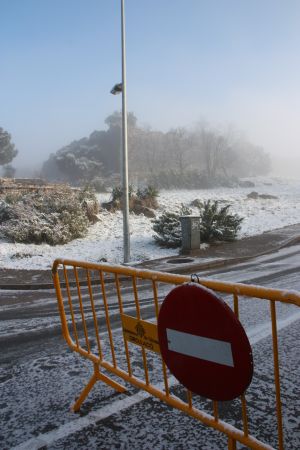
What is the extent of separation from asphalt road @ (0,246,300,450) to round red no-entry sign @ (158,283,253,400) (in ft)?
2.51

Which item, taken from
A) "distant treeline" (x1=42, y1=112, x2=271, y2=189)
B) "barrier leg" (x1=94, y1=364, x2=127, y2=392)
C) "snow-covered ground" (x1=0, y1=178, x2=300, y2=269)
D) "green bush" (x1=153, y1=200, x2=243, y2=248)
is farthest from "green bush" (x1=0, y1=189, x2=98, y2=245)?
"distant treeline" (x1=42, y1=112, x2=271, y2=189)

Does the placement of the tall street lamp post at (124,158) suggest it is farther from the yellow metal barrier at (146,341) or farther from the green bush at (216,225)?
the yellow metal barrier at (146,341)

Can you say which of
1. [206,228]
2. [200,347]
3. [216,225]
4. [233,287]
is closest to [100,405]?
[200,347]

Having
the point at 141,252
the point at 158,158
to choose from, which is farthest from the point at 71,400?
the point at 158,158

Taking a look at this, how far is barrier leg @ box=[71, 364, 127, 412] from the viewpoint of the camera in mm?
3262

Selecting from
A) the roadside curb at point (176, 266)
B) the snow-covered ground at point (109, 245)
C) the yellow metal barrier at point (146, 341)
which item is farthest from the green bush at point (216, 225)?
the yellow metal barrier at point (146, 341)

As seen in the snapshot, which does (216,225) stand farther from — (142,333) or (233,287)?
(233,287)

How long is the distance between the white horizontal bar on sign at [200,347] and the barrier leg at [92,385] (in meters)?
1.32

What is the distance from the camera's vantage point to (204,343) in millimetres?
2156

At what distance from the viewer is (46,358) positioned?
4.43 meters

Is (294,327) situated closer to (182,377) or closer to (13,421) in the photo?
(182,377)

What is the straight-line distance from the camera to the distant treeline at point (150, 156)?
153 feet

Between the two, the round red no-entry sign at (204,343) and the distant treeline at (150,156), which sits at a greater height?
the distant treeline at (150,156)

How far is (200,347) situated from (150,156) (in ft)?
174
